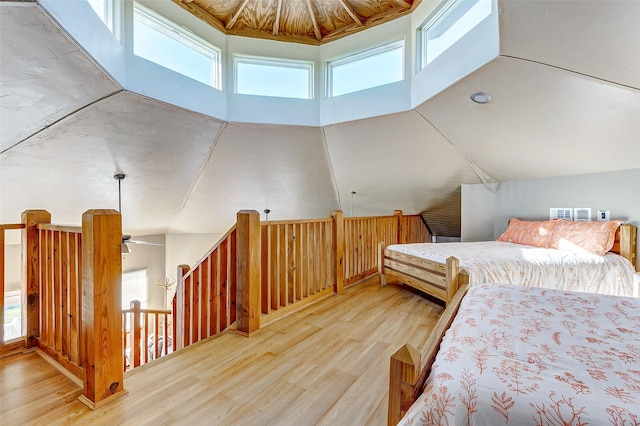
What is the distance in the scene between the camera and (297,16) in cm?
357

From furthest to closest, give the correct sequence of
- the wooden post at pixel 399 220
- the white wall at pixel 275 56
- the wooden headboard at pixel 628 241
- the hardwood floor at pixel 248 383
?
the wooden post at pixel 399 220, the wooden headboard at pixel 628 241, the white wall at pixel 275 56, the hardwood floor at pixel 248 383

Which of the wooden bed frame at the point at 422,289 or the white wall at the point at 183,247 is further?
the white wall at the point at 183,247

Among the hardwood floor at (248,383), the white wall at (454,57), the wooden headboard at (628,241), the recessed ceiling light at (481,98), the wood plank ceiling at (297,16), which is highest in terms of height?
the wood plank ceiling at (297,16)

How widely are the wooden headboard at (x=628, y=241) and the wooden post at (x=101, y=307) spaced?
4.67 meters

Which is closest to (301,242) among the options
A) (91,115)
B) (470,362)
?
(470,362)

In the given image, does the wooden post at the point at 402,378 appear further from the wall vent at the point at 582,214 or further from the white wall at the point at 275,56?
the wall vent at the point at 582,214

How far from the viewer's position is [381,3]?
337cm

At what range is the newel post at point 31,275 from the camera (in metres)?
2.01

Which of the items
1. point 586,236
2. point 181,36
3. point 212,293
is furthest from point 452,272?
point 181,36

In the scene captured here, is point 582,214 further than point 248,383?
Yes

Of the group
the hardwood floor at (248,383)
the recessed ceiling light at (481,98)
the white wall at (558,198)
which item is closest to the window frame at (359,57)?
the recessed ceiling light at (481,98)

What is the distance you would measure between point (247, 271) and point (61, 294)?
1.19 metres

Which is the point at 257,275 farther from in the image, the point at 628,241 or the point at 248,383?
the point at 628,241

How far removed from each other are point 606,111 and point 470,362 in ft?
9.83
